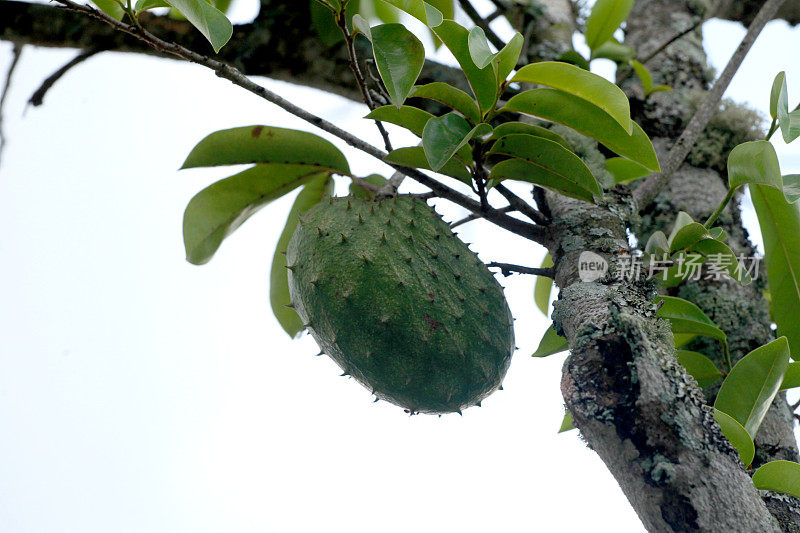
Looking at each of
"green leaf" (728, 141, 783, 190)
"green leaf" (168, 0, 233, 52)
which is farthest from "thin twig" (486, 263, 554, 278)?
"green leaf" (168, 0, 233, 52)

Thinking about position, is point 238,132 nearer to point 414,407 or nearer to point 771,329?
point 414,407

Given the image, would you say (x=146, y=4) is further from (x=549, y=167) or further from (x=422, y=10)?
(x=549, y=167)

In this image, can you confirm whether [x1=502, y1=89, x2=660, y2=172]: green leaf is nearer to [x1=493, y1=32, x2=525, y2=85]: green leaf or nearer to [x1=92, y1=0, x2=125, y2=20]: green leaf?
[x1=493, y1=32, x2=525, y2=85]: green leaf

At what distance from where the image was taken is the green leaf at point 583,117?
3.83ft

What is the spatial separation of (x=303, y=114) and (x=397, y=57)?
18 centimetres

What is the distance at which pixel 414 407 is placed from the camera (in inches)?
46.7

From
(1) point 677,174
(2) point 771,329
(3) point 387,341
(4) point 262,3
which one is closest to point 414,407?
(3) point 387,341

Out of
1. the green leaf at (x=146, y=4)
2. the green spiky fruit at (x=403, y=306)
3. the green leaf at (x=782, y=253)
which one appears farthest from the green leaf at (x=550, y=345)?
the green leaf at (x=146, y=4)

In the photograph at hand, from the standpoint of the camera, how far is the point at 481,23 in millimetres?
1984

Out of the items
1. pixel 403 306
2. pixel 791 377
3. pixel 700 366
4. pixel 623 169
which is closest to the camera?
pixel 403 306

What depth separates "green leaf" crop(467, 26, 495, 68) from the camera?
3.31 feet

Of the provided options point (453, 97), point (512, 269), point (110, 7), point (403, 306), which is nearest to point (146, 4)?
point (110, 7)

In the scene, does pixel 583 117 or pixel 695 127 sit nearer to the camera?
pixel 583 117

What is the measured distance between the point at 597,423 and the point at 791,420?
78cm
